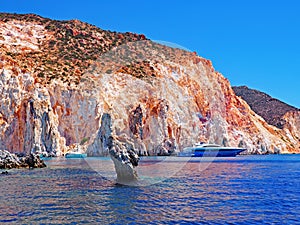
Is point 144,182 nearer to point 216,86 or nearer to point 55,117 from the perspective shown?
point 55,117

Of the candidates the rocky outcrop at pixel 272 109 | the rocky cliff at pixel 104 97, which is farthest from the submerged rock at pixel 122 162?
the rocky outcrop at pixel 272 109

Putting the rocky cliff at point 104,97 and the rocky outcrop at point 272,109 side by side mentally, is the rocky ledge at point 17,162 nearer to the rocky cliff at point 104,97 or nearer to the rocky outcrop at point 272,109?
the rocky cliff at point 104,97

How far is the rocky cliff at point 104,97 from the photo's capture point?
8094cm

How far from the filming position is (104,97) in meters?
94.5

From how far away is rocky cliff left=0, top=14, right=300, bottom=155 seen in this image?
266 feet

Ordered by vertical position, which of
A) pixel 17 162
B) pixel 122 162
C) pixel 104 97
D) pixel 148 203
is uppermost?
pixel 104 97

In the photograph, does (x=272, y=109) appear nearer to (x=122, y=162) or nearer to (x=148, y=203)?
(x=122, y=162)

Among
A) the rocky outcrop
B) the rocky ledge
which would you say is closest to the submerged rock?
the rocky ledge

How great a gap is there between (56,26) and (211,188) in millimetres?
124883

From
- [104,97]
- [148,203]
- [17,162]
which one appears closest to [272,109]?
[104,97]

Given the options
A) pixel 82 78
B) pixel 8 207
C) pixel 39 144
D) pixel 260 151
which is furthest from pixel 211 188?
pixel 260 151

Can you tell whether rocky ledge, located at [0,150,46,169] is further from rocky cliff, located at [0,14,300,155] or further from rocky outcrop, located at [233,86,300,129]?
rocky outcrop, located at [233,86,300,129]

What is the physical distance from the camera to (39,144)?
259 feet

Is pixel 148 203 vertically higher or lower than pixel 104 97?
lower
